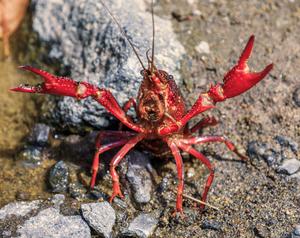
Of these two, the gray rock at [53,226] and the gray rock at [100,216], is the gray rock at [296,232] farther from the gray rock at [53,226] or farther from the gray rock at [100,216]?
the gray rock at [53,226]

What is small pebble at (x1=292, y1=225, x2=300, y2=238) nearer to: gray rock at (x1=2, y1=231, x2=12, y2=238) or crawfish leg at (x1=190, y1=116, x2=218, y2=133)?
crawfish leg at (x1=190, y1=116, x2=218, y2=133)

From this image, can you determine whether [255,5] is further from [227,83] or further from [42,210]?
[42,210]

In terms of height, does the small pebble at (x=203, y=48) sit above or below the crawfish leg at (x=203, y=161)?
above

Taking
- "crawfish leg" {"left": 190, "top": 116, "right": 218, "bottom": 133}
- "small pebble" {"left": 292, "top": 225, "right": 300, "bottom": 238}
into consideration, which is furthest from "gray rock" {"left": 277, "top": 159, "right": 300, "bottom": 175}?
"crawfish leg" {"left": 190, "top": 116, "right": 218, "bottom": 133}

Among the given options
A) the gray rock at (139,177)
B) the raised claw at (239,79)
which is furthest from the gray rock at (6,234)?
the raised claw at (239,79)

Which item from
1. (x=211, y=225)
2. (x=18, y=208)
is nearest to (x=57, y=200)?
(x=18, y=208)
